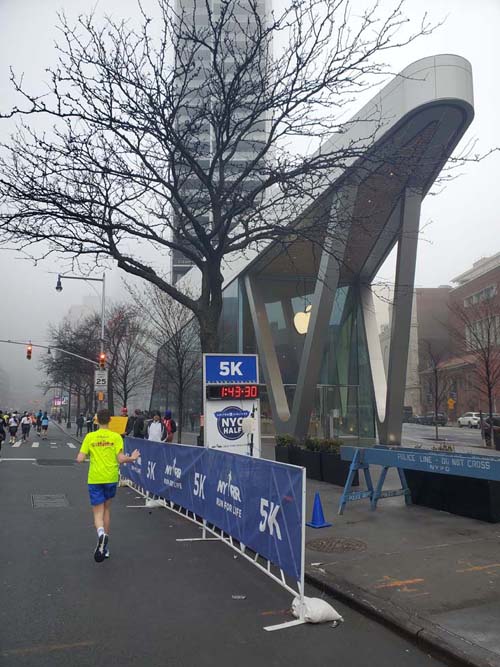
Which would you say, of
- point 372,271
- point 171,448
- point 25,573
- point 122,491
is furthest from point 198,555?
point 372,271

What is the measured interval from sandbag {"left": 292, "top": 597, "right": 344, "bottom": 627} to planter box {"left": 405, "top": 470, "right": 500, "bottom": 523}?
4780 mm

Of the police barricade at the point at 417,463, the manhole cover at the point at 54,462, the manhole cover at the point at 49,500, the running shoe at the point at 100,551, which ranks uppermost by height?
the police barricade at the point at 417,463

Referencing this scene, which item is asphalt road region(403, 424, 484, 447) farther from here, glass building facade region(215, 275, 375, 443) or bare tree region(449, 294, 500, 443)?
glass building facade region(215, 275, 375, 443)

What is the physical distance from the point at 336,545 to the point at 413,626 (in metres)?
2.97

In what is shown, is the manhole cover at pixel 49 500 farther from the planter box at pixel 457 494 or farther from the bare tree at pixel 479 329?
the bare tree at pixel 479 329

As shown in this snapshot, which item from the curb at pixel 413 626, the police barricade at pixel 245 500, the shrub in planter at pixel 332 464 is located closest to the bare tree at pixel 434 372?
the shrub in planter at pixel 332 464

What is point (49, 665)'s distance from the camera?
4.12m

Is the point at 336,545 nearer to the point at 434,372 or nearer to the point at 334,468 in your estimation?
the point at 334,468

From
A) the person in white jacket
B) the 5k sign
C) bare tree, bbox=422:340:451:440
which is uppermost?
bare tree, bbox=422:340:451:440

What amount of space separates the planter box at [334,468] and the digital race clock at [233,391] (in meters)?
3.31

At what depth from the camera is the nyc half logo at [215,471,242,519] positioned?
7188 mm

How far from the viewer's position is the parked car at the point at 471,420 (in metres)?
57.4

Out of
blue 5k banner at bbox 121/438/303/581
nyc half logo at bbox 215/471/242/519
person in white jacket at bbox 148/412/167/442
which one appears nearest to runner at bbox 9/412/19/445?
person in white jacket at bbox 148/412/167/442

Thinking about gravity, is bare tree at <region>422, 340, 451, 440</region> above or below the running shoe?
above
